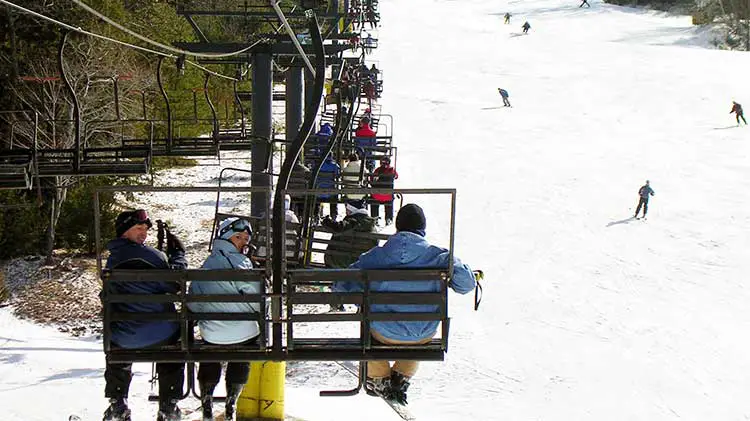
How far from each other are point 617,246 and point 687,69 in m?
27.8

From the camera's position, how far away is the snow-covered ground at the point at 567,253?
460 inches

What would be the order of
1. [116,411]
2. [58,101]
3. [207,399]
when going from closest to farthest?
[116,411] < [207,399] < [58,101]

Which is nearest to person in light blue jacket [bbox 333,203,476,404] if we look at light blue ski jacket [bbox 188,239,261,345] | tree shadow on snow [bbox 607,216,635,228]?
light blue ski jacket [bbox 188,239,261,345]

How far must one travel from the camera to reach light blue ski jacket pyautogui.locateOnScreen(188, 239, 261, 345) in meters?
4.91

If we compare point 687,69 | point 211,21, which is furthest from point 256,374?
point 687,69

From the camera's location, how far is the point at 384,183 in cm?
1062

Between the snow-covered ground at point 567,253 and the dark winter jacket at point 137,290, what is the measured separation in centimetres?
405

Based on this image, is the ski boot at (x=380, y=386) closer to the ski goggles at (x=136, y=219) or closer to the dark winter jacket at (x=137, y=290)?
the dark winter jacket at (x=137, y=290)

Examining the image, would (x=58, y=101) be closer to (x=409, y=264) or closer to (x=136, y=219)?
(x=136, y=219)

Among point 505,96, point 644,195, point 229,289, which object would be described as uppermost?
point 505,96

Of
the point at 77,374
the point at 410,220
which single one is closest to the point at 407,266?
the point at 410,220

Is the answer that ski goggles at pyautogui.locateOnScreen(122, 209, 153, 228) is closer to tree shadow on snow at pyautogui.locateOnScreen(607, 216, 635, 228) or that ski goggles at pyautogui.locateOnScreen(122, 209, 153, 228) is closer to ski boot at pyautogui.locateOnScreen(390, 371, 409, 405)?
ski boot at pyautogui.locateOnScreen(390, 371, 409, 405)

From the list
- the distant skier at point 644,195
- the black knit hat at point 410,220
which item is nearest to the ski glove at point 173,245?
the black knit hat at point 410,220

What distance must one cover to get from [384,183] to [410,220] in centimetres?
560
